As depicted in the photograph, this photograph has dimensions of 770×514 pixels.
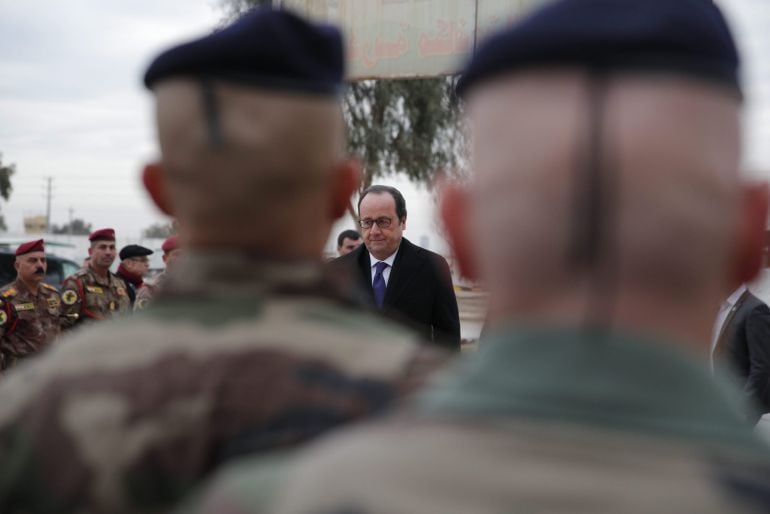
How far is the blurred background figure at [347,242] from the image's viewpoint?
764 centimetres

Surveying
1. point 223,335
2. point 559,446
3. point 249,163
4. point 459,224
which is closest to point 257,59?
point 249,163

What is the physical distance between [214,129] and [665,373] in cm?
72

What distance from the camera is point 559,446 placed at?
2.35 feet

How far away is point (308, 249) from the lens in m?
1.29

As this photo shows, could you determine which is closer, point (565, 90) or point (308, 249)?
point (565, 90)

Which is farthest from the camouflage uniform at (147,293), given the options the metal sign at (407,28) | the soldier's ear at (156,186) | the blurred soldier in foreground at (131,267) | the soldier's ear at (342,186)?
the soldier's ear at (342,186)

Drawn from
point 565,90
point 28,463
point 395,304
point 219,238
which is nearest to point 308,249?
point 219,238

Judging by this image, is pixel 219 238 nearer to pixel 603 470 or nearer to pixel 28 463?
pixel 28 463

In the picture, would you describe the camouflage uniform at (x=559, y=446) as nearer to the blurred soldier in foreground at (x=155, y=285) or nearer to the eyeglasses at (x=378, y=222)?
the eyeglasses at (x=378, y=222)

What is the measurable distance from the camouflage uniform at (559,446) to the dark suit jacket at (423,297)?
4.14 meters

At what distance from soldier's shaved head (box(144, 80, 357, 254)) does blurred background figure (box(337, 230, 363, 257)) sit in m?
6.21

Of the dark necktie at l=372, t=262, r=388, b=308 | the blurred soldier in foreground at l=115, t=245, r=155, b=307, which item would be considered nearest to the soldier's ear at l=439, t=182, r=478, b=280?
the dark necktie at l=372, t=262, r=388, b=308

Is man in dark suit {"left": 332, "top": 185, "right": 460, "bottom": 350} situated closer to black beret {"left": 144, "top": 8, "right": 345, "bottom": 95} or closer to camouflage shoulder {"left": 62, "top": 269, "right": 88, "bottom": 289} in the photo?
black beret {"left": 144, "top": 8, "right": 345, "bottom": 95}

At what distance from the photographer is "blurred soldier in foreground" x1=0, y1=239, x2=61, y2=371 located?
279 inches
